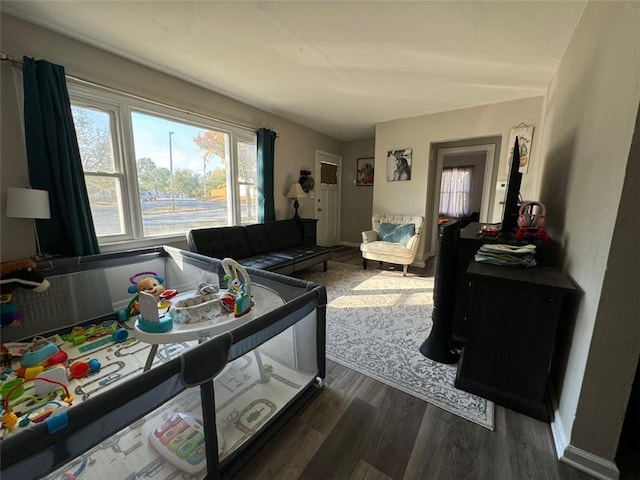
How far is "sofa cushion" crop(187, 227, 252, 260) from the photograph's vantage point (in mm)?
2928

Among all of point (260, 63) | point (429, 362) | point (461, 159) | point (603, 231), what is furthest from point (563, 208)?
point (461, 159)

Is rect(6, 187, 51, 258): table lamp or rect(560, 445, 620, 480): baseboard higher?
rect(6, 187, 51, 258): table lamp

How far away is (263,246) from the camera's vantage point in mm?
3639

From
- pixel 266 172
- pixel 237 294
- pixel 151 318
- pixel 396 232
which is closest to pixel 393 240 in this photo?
pixel 396 232

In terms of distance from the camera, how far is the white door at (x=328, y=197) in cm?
536

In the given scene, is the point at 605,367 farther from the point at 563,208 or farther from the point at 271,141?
the point at 271,141

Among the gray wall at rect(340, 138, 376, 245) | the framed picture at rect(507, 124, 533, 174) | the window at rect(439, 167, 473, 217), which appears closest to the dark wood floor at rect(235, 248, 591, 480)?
the framed picture at rect(507, 124, 533, 174)

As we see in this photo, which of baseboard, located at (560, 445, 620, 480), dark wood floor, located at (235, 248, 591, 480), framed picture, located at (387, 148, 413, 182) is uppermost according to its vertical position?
framed picture, located at (387, 148, 413, 182)

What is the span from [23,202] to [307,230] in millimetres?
3171

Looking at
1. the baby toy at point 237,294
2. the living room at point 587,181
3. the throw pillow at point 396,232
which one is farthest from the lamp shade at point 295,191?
the baby toy at point 237,294

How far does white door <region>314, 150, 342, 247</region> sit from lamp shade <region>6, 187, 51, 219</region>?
3954 mm

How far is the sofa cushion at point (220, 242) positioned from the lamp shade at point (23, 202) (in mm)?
1201

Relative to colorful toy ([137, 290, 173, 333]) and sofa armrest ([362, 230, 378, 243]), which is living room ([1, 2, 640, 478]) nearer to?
colorful toy ([137, 290, 173, 333])

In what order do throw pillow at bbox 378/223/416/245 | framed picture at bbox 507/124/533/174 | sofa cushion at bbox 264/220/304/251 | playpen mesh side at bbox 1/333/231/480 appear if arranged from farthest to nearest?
throw pillow at bbox 378/223/416/245
sofa cushion at bbox 264/220/304/251
framed picture at bbox 507/124/533/174
playpen mesh side at bbox 1/333/231/480
